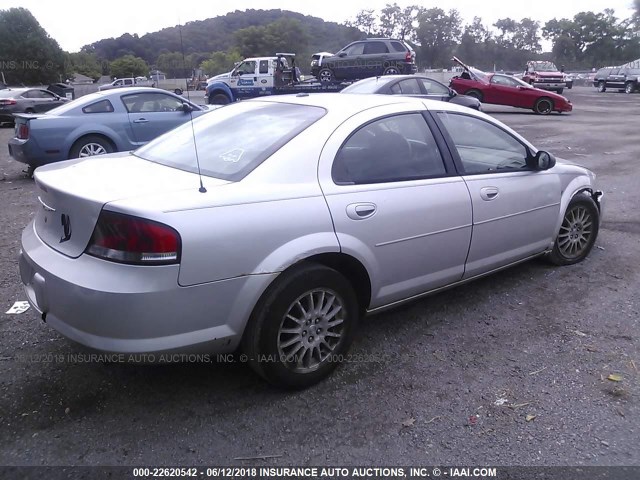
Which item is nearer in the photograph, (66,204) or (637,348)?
(66,204)

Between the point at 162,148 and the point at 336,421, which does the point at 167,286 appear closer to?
the point at 336,421

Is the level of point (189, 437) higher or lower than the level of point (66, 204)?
lower

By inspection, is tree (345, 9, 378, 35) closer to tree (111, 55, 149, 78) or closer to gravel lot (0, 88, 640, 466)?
tree (111, 55, 149, 78)

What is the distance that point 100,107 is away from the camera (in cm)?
876

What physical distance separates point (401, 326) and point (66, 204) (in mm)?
2279

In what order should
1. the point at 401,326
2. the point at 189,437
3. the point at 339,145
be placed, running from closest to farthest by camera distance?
the point at 189,437 < the point at 339,145 < the point at 401,326

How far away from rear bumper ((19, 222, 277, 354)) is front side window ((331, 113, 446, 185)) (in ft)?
2.92

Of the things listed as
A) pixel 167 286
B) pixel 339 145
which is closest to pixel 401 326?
pixel 339 145

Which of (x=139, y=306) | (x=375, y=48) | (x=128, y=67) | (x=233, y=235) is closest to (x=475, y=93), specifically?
(x=375, y=48)

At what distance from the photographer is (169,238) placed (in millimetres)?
2375

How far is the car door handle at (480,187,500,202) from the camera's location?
3.66 metres

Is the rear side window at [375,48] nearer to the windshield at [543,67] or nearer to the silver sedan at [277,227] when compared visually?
the windshield at [543,67]

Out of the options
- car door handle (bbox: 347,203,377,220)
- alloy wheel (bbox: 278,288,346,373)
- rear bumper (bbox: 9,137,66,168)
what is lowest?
rear bumper (bbox: 9,137,66,168)

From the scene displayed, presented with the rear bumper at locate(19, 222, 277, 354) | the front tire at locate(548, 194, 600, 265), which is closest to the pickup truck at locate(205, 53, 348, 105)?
the front tire at locate(548, 194, 600, 265)
